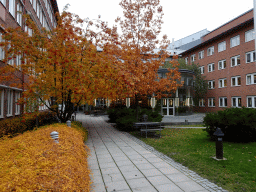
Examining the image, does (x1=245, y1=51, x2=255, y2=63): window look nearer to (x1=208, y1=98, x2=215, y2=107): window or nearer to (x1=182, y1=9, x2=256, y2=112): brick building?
(x1=182, y1=9, x2=256, y2=112): brick building

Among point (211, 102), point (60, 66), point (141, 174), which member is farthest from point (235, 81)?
point (141, 174)

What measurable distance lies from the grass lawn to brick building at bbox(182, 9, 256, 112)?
1528 centimetres

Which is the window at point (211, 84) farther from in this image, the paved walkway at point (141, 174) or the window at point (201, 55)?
the paved walkway at point (141, 174)

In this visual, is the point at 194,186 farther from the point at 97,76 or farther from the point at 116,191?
the point at 97,76

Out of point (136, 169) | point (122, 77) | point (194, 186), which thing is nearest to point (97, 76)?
point (122, 77)

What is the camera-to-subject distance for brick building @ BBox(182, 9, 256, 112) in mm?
25734

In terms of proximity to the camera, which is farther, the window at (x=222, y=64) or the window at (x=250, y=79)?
the window at (x=222, y=64)

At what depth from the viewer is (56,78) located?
31.6 feet

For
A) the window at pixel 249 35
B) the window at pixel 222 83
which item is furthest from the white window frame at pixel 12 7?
the window at pixel 222 83

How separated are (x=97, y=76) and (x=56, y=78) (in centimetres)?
203

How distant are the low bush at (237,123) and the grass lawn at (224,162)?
18.0 inches

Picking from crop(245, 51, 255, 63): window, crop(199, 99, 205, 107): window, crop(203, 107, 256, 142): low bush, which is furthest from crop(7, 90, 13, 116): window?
crop(199, 99, 205, 107): window

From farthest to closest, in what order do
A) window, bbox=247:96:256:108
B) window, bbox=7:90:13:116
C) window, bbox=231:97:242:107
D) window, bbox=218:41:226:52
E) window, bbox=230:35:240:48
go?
window, bbox=218:41:226:52, window, bbox=230:35:240:48, window, bbox=231:97:242:107, window, bbox=247:96:256:108, window, bbox=7:90:13:116

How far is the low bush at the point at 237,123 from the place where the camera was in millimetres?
8406
